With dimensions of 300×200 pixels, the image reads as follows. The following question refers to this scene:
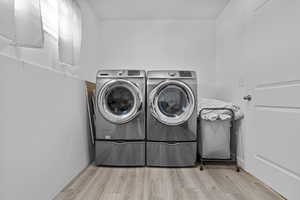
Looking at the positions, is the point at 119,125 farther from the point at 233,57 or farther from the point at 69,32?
the point at 233,57

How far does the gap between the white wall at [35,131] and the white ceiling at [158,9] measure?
156 centimetres

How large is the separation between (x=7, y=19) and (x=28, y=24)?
0.19m

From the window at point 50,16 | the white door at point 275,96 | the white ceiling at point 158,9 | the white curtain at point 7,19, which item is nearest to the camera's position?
the white curtain at point 7,19

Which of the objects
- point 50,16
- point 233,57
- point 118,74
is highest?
point 50,16

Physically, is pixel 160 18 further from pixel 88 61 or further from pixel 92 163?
pixel 92 163

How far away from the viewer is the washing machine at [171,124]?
2389 mm

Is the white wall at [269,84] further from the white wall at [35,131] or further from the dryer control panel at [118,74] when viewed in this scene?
the white wall at [35,131]

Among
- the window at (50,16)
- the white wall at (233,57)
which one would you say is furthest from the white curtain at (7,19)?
the white wall at (233,57)

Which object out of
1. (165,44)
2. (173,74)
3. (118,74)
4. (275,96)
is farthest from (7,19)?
(165,44)

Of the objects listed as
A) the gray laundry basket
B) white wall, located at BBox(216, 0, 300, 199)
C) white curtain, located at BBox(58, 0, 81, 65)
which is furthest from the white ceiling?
the gray laundry basket

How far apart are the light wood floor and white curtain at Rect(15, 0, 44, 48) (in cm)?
118

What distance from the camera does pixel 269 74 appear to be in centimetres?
176

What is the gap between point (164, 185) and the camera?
1.86 metres

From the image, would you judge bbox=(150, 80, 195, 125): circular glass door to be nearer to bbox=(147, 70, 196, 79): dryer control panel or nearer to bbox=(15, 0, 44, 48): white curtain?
bbox=(147, 70, 196, 79): dryer control panel
